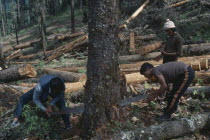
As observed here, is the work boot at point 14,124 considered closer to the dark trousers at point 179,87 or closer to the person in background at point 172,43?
the dark trousers at point 179,87

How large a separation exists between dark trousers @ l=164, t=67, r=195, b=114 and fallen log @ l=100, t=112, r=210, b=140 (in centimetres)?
36

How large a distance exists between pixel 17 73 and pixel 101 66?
557 centimetres

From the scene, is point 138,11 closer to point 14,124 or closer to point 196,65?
point 196,65

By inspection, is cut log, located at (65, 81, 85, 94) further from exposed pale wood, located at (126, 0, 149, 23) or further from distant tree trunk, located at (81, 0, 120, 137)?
exposed pale wood, located at (126, 0, 149, 23)

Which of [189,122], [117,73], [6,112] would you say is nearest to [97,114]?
[117,73]

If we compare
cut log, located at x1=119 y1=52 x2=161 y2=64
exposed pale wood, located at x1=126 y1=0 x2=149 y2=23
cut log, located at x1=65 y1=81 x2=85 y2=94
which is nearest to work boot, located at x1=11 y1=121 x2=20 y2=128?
cut log, located at x1=65 y1=81 x2=85 y2=94

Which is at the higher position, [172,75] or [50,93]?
[172,75]

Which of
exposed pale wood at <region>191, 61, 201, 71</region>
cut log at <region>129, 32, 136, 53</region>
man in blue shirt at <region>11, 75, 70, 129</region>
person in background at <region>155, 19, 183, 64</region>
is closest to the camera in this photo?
man in blue shirt at <region>11, 75, 70, 129</region>

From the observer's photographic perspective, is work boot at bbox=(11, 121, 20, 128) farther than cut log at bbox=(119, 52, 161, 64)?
No

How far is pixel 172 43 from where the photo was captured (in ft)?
19.1

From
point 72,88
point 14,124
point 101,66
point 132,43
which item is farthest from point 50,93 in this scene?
point 132,43

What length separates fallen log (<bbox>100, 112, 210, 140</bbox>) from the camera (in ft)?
13.8

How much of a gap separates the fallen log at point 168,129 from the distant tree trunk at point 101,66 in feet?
1.48

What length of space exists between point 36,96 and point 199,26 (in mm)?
10779
